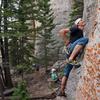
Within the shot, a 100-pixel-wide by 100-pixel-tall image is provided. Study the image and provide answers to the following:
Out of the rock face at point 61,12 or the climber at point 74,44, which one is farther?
the rock face at point 61,12

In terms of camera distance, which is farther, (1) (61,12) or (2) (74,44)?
(1) (61,12)

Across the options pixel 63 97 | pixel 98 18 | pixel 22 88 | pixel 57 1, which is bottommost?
pixel 22 88

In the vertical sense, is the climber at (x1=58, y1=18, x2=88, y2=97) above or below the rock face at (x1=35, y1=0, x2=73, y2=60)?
below

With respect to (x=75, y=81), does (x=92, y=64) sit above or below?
above

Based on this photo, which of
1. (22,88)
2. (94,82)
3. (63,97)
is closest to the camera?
(94,82)

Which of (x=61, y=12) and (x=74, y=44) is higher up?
(x=61, y=12)

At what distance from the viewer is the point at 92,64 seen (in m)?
0.98

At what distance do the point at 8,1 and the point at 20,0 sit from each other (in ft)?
3.85

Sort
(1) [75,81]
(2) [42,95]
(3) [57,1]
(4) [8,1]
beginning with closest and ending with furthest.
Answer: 1. (1) [75,81]
2. (2) [42,95]
3. (4) [8,1]
4. (3) [57,1]

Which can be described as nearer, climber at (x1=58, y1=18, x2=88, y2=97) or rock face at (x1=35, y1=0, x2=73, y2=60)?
climber at (x1=58, y1=18, x2=88, y2=97)

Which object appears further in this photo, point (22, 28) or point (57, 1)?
point (57, 1)

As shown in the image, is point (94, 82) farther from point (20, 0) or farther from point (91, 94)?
point (20, 0)

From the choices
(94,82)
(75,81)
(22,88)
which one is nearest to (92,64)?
(94,82)

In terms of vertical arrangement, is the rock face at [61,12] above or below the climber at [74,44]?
above
